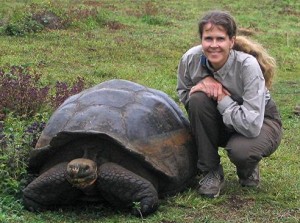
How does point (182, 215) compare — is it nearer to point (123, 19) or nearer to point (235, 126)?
point (235, 126)

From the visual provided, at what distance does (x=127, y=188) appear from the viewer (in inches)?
156

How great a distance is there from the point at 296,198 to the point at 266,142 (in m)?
0.45

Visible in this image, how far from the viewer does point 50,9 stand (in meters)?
13.1

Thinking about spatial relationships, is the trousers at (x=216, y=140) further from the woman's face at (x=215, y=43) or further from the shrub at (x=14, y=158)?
the shrub at (x=14, y=158)

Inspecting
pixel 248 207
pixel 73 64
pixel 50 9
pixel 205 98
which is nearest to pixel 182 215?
pixel 248 207

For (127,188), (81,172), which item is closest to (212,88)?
(127,188)

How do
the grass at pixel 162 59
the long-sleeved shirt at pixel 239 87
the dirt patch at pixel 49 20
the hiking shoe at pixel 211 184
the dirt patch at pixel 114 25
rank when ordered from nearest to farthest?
the grass at pixel 162 59 → the long-sleeved shirt at pixel 239 87 → the hiking shoe at pixel 211 184 → the dirt patch at pixel 49 20 → the dirt patch at pixel 114 25

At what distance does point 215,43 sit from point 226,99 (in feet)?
1.23

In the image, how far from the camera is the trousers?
14.6 ft

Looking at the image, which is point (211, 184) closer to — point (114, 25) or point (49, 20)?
point (49, 20)

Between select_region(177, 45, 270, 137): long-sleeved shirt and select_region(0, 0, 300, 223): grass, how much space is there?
1.81 ft

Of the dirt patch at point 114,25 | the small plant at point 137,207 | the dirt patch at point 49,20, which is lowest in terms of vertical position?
the dirt patch at point 114,25

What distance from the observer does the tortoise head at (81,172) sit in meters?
3.82

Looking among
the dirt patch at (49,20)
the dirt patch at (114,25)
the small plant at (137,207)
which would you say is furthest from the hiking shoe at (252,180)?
the dirt patch at (114,25)
